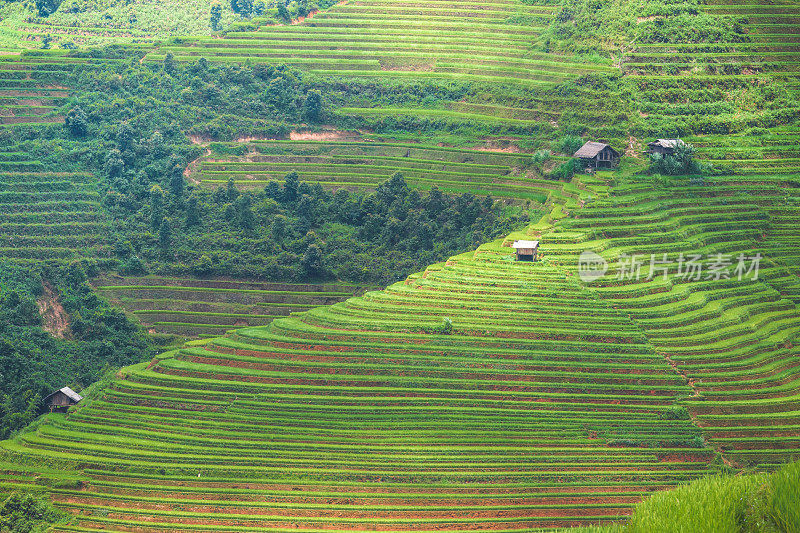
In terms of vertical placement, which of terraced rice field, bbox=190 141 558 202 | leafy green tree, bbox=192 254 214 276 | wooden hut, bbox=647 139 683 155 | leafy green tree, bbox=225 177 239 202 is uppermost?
wooden hut, bbox=647 139 683 155

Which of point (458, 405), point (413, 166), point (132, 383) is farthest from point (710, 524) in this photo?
point (413, 166)

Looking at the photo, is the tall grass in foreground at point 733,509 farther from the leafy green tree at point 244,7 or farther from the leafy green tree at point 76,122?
the leafy green tree at point 244,7

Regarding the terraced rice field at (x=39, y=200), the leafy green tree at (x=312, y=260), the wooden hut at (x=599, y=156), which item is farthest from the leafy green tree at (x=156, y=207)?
the wooden hut at (x=599, y=156)

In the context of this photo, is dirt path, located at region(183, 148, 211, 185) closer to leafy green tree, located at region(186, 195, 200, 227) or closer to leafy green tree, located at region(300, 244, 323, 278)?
leafy green tree, located at region(186, 195, 200, 227)

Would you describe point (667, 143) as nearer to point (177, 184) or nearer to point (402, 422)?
point (402, 422)

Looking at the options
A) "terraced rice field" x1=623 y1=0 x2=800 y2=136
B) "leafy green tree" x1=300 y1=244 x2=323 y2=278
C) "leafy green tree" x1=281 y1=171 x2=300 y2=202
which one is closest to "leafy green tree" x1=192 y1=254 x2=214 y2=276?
"leafy green tree" x1=300 y1=244 x2=323 y2=278
